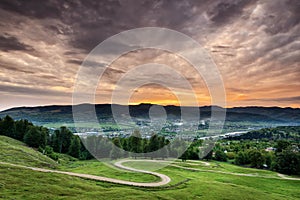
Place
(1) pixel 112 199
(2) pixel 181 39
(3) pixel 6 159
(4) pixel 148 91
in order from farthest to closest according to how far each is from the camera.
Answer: (4) pixel 148 91 → (2) pixel 181 39 → (3) pixel 6 159 → (1) pixel 112 199

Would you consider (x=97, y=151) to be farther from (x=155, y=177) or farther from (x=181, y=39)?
(x=181, y=39)

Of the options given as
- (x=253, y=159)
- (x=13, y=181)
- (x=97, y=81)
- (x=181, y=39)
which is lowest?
(x=253, y=159)

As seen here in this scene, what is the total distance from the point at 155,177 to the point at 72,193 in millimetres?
21404

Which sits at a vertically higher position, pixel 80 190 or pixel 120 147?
pixel 80 190

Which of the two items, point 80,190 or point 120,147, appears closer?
point 80,190

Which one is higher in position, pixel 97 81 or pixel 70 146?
pixel 97 81

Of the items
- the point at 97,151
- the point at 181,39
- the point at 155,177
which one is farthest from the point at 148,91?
the point at 97,151

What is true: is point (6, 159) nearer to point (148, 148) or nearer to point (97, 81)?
point (97, 81)

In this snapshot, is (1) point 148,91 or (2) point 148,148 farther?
(2) point 148,148

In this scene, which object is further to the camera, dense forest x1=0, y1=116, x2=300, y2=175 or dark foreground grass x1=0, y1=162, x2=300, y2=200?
dense forest x1=0, y1=116, x2=300, y2=175

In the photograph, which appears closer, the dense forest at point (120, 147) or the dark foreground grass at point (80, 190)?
the dark foreground grass at point (80, 190)

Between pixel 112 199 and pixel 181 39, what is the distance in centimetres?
3835

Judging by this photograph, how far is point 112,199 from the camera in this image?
29875mm

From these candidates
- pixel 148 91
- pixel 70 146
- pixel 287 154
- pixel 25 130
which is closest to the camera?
pixel 148 91
